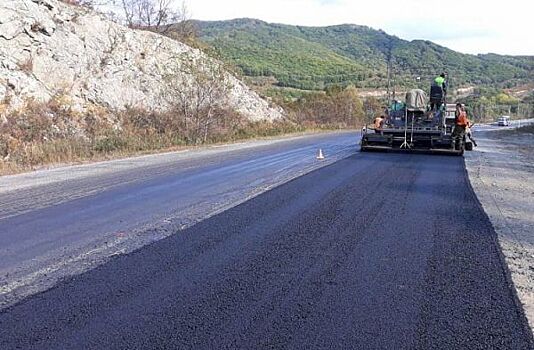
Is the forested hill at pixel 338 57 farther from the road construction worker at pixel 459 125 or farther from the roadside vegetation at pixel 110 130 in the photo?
the road construction worker at pixel 459 125

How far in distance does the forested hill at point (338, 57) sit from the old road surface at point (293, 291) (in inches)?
2684

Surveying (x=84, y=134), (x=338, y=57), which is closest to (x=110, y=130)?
(x=84, y=134)

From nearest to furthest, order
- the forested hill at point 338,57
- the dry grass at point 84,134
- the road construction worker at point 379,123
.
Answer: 1. the dry grass at point 84,134
2. the road construction worker at point 379,123
3. the forested hill at point 338,57

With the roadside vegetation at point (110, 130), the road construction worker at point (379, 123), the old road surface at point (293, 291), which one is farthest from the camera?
the road construction worker at point (379, 123)

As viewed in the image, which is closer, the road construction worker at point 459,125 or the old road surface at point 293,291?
the old road surface at point 293,291

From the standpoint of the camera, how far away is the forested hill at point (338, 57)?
88.9m

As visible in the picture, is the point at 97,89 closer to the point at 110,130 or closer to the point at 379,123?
the point at 110,130

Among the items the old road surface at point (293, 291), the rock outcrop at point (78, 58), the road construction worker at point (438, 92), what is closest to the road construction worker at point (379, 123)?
the road construction worker at point (438, 92)

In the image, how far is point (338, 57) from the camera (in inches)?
4619

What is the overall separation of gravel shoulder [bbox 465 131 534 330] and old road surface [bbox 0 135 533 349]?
6.4 inches

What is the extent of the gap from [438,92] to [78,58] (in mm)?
19891

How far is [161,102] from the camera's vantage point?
36469 millimetres

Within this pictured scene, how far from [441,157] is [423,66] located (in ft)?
217

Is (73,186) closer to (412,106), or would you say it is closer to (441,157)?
(441,157)
